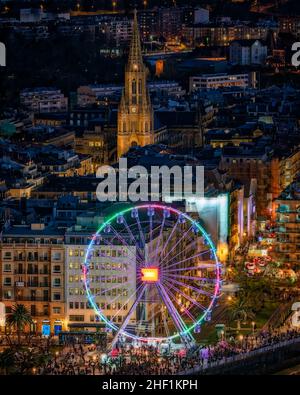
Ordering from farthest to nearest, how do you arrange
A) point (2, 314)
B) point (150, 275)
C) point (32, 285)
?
1. point (32, 285)
2. point (2, 314)
3. point (150, 275)

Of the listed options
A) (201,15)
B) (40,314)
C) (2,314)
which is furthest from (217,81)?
(2,314)

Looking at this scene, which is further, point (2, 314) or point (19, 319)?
point (2, 314)

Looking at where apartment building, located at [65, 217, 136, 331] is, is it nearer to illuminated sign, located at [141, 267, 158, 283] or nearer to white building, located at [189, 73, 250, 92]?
illuminated sign, located at [141, 267, 158, 283]

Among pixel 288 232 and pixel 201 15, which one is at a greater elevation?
pixel 288 232

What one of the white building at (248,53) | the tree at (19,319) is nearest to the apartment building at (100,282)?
the tree at (19,319)

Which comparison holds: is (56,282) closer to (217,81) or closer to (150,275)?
(150,275)

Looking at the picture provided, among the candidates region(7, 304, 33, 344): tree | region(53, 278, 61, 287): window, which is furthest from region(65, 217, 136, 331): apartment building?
region(7, 304, 33, 344): tree
